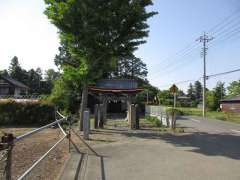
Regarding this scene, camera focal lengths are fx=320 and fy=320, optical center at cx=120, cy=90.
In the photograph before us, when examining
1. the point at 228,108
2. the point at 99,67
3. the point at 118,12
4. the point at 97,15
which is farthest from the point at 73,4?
the point at 228,108

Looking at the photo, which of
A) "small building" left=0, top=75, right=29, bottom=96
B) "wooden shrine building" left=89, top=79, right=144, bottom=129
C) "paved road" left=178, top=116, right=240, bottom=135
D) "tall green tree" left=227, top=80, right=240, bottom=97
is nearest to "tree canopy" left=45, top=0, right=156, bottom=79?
"wooden shrine building" left=89, top=79, right=144, bottom=129

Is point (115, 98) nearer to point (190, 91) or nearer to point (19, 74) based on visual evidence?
point (19, 74)

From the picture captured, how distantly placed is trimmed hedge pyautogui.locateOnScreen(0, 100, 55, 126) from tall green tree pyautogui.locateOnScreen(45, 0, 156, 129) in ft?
21.4

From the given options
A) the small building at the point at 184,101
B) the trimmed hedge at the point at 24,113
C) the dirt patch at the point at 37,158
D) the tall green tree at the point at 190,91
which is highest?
the tall green tree at the point at 190,91

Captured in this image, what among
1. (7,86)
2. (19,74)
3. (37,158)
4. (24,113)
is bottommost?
(37,158)

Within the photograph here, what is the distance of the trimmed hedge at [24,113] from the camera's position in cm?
2255

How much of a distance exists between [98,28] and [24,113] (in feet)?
31.6

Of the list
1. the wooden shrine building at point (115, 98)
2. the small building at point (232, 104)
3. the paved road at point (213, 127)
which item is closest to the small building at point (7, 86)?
the small building at point (232, 104)

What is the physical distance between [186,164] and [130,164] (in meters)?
1.50

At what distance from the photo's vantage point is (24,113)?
22.6 m

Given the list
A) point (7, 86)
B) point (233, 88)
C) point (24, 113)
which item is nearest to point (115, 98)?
point (24, 113)

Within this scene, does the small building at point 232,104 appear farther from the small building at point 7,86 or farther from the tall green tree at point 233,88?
the small building at point 7,86

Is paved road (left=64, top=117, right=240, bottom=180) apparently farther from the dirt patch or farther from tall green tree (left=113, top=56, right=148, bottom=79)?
tall green tree (left=113, top=56, right=148, bottom=79)

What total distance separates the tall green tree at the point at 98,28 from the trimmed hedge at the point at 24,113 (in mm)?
6533
